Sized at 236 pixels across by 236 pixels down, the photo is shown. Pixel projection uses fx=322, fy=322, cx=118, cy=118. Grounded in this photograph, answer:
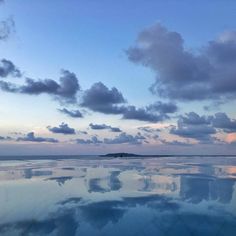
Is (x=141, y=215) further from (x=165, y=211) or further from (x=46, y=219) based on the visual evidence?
(x=46, y=219)

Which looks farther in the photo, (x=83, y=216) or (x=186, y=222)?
(x=83, y=216)

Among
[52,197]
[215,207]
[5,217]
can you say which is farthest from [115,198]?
[5,217]

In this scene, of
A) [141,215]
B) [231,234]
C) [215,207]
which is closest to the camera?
[231,234]

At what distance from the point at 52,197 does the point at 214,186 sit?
12.6 metres

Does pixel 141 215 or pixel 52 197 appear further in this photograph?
pixel 52 197

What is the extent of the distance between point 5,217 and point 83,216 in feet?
11.2

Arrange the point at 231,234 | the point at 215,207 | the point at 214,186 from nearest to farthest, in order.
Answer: the point at 231,234 < the point at 215,207 < the point at 214,186

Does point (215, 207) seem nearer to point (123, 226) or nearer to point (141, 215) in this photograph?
point (141, 215)

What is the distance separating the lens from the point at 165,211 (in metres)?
15.9

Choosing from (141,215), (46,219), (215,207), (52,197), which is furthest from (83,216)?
(215,207)

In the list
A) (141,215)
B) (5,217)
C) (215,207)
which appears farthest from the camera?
(215,207)

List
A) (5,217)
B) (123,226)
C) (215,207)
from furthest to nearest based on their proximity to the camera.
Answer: (215,207), (5,217), (123,226)

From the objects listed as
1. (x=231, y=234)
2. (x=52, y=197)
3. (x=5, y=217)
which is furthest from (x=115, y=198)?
(x=231, y=234)

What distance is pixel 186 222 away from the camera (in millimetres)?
13805
